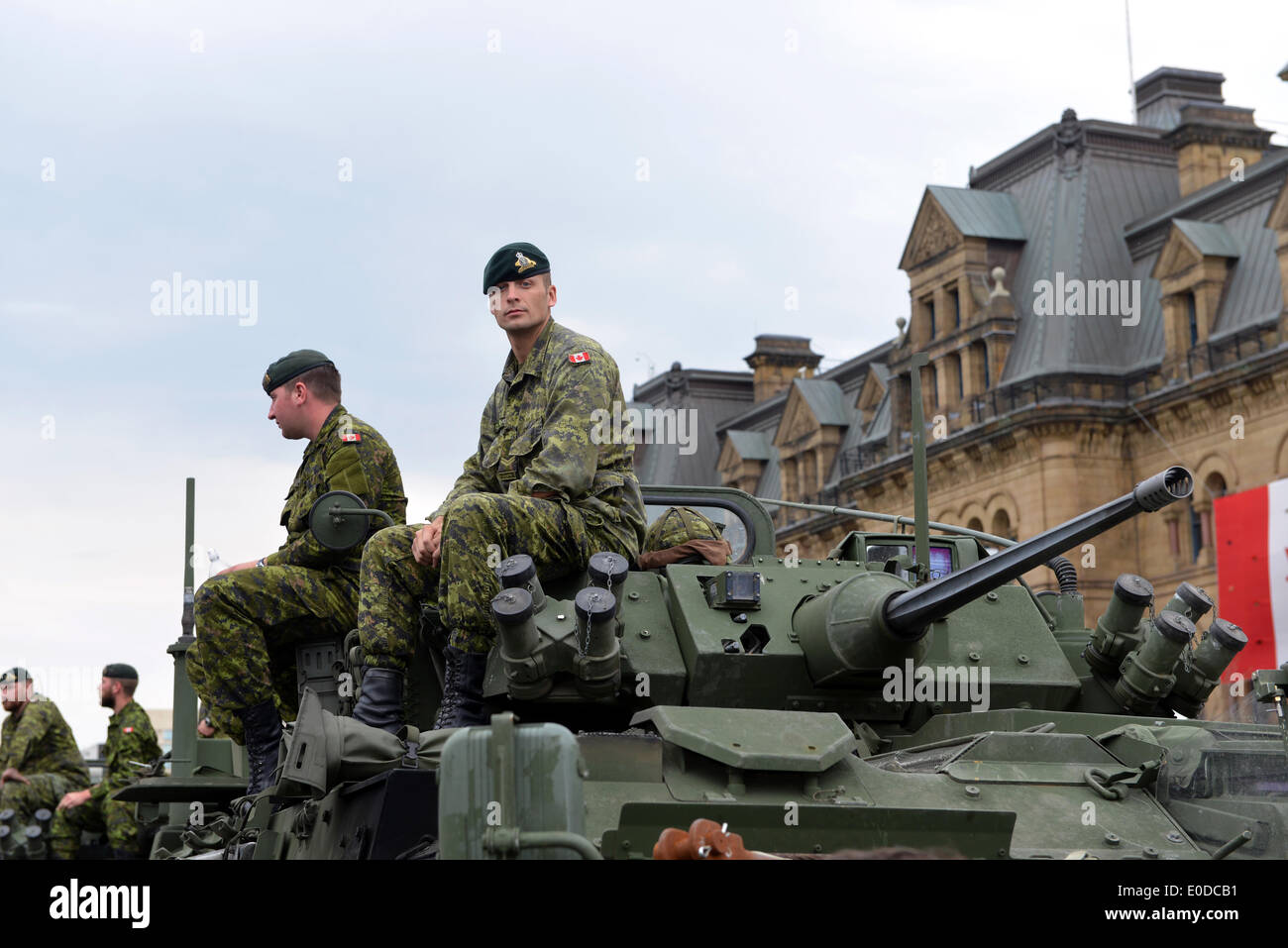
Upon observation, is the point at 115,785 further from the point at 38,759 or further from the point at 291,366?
the point at 291,366

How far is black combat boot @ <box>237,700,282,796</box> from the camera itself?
9.69 m

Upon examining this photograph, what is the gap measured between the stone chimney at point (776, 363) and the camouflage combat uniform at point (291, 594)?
194 feet

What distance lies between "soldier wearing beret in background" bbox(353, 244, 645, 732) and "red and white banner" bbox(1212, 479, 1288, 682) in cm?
2069

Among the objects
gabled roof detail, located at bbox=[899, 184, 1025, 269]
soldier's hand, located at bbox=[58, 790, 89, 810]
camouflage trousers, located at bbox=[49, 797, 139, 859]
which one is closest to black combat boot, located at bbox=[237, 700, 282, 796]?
camouflage trousers, located at bbox=[49, 797, 139, 859]

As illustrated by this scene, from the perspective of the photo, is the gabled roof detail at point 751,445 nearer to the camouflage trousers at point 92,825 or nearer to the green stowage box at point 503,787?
the camouflage trousers at point 92,825

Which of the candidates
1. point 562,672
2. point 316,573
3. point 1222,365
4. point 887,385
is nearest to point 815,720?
point 562,672

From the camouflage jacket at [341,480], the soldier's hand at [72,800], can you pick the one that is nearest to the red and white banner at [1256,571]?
the soldier's hand at [72,800]

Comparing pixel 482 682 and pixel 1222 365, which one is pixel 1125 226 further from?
pixel 482 682

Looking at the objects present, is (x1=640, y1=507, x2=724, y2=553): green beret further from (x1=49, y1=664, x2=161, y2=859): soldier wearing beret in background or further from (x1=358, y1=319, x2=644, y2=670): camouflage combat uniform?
(x1=49, y1=664, x2=161, y2=859): soldier wearing beret in background

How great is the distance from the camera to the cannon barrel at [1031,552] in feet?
23.6

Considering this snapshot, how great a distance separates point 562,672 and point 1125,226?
43736 mm

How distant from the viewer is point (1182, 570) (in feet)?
149

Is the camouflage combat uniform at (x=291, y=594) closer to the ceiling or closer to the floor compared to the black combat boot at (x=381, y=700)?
closer to the ceiling

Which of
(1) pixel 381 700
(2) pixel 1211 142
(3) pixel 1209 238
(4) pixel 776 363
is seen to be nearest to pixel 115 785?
(1) pixel 381 700
